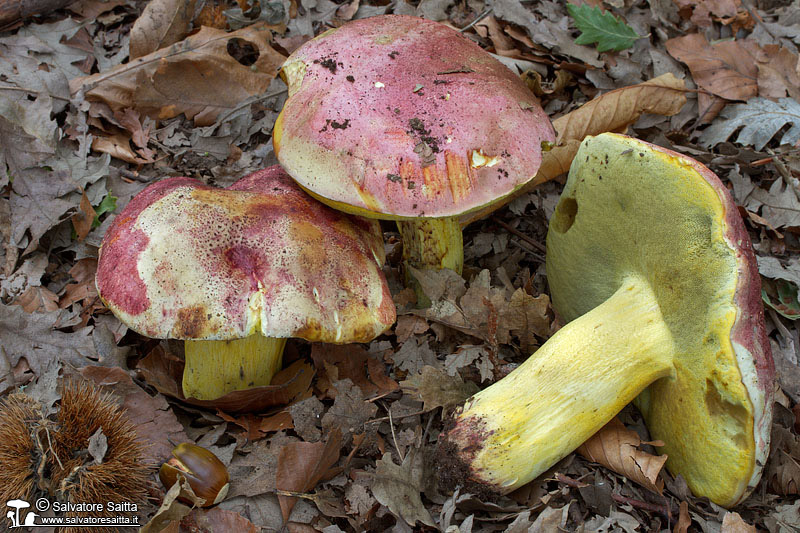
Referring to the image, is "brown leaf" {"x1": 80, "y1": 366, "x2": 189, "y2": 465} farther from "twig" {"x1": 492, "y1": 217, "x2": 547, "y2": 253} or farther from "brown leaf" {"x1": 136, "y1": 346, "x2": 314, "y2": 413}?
"twig" {"x1": 492, "y1": 217, "x2": 547, "y2": 253}

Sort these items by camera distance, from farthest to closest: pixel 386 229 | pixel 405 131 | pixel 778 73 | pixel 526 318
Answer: pixel 778 73 → pixel 386 229 → pixel 526 318 → pixel 405 131

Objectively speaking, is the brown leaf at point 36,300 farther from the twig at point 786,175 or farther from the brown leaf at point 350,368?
the twig at point 786,175

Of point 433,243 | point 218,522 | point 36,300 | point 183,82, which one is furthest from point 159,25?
point 218,522

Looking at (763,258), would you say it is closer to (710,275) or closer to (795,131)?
(795,131)

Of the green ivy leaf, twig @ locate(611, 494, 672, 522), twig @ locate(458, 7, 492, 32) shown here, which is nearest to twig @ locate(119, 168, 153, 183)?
twig @ locate(458, 7, 492, 32)

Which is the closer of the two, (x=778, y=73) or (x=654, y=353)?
(x=654, y=353)

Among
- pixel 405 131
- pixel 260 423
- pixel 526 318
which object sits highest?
pixel 405 131

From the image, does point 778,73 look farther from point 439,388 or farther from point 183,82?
point 183,82
